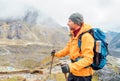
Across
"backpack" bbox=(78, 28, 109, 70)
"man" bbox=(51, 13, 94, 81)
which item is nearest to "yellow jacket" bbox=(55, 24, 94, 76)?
"man" bbox=(51, 13, 94, 81)

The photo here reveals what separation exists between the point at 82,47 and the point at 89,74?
0.99m

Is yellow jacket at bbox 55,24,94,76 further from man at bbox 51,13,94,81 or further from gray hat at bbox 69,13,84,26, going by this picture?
gray hat at bbox 69,13,84,26

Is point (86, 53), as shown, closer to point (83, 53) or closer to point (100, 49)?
point (83, 53)

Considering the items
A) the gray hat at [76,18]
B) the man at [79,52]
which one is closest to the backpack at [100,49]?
Result: the man at [79,52]

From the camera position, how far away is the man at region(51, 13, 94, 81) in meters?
9.52

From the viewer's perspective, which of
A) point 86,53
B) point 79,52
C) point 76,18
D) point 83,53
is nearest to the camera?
point 86,53

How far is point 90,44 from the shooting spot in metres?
9.64

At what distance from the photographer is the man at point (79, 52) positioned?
952 cm

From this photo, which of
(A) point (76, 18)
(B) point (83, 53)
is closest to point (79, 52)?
(B) point (83, 53)

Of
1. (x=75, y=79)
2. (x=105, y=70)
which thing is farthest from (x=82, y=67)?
(x=105, y=70)

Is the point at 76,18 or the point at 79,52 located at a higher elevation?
the point at 76,18

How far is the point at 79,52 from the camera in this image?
10.2 metres

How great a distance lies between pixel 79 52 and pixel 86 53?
729mm

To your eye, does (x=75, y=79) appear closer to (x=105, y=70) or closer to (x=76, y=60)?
(x=76, y=60)
